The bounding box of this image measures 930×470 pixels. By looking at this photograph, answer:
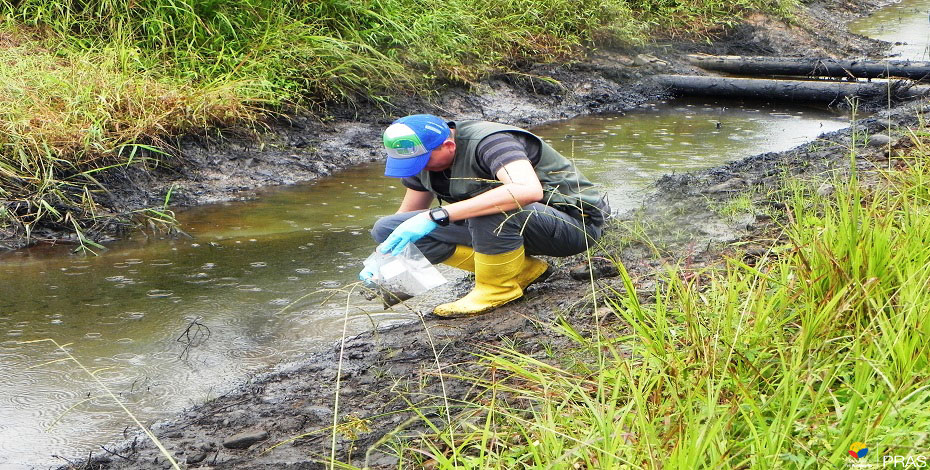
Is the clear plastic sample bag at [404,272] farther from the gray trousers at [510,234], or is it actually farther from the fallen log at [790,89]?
the fallen log at [790,89]

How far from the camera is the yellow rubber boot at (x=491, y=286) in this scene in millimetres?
3906

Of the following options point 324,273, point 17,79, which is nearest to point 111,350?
point 324,273

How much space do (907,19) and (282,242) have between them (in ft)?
51.8

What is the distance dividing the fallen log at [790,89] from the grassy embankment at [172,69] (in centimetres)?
220

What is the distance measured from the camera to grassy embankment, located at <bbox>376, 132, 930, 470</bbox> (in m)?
1.88

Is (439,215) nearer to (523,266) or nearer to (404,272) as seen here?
(404,272)

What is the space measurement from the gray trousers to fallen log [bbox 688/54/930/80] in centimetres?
670

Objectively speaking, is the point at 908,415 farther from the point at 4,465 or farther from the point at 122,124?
the point at 122,124

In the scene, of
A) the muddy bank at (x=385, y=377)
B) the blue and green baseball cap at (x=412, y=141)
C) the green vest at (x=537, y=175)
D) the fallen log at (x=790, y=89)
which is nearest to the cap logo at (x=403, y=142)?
the blue and green baseball cap at (x=412, y=141)

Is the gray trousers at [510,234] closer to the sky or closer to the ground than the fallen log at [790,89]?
closer to the sky

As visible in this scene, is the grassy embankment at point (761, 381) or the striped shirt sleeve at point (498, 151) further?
the striped shirt sleeve at point (498, 151)

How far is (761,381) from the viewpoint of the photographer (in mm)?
2291

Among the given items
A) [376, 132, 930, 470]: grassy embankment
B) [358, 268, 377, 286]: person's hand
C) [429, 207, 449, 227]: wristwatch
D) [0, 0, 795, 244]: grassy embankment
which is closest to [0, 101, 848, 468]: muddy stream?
[358, 268, 377, 286]: person's hand

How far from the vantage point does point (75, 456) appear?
300cm
